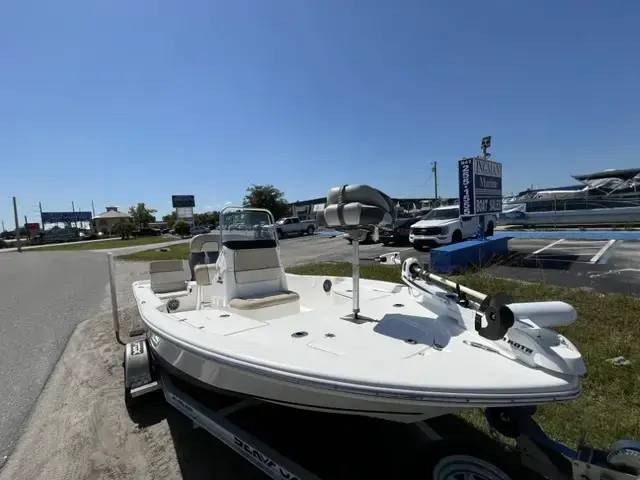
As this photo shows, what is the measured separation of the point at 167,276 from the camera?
543 cm

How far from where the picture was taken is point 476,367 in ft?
5.71

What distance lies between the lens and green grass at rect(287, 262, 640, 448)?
252 centimetres

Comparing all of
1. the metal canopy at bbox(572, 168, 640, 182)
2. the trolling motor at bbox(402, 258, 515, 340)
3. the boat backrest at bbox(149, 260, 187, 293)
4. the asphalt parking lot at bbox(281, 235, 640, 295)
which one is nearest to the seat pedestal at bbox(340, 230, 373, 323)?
the trolling motor at bbox(402, 258, 515, 340)

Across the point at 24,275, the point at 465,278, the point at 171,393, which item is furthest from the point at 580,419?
the point at 24,275

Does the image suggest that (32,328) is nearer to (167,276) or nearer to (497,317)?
(167,276)

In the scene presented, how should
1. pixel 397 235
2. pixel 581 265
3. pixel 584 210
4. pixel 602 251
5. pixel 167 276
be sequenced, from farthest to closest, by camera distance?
pixel 584 210 → pixel 397 235 → pixel 602 251 → pixel 581 265 → pixel 167 276

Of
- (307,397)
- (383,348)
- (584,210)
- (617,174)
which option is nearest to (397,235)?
(584,210)

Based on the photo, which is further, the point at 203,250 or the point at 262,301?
the point at 203,250

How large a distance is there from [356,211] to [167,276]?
13.6ft

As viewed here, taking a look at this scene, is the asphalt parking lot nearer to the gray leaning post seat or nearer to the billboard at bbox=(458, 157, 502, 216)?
the billboard at bbox=(458, 157, 502, 216)

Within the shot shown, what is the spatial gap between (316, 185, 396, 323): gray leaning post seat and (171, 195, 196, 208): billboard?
2244 inches

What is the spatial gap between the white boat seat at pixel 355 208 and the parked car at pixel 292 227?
26.4 m

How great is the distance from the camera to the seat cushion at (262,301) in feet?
11.4

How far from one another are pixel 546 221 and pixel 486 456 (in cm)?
2444
